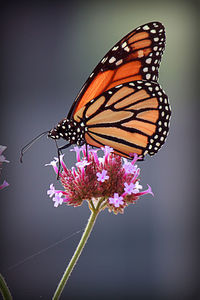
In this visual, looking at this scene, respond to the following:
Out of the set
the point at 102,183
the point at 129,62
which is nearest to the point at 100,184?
the point at 102,183

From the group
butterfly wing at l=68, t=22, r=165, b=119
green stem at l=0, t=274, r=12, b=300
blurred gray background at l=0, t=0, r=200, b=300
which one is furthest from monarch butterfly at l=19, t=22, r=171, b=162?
blurred gray background at l=0, t=0, r=200, b=300

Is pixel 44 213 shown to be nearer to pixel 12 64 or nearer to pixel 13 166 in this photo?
pixel 13 166

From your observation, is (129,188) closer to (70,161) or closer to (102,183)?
(102,183)

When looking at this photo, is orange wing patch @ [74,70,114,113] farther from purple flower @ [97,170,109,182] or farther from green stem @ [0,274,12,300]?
green stem @ [0,274,12,300]

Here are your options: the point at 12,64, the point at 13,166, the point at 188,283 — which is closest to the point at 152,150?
the point at 13,166

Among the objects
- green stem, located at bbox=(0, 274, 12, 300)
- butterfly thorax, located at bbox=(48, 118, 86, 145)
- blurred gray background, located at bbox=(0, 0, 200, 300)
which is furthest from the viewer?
blurred gray background, located at bbox=(0, 0, 200, 300)

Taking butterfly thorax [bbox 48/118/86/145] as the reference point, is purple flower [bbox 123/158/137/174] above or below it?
below
